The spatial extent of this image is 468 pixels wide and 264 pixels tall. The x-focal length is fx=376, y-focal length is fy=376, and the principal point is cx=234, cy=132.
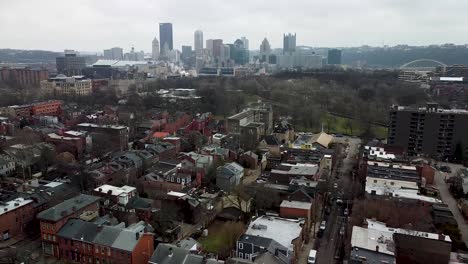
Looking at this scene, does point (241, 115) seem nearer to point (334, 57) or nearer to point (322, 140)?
point (322, 140)

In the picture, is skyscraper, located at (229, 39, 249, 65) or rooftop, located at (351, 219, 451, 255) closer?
rooftop, located at (351, 219, 451, 255)

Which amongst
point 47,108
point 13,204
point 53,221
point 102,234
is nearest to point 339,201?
point 102,234

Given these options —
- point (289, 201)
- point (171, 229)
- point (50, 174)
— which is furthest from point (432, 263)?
point (50, 174)

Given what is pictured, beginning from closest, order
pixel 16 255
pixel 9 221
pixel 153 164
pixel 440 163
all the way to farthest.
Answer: pixel 16 255 → pixel 9 221 → pixel 153 164 → pixel 440 163

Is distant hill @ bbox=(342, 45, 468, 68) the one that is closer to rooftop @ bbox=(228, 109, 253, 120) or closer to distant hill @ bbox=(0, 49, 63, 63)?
rooftop @ bbox=(228, 109, 253, 120)

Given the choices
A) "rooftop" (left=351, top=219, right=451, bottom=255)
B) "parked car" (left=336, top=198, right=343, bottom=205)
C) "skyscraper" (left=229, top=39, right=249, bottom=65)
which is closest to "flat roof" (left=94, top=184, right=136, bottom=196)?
"rooftop" (left=351, top=219, right=451, bottom=255)

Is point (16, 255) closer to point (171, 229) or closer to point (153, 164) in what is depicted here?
point (171, 229)
